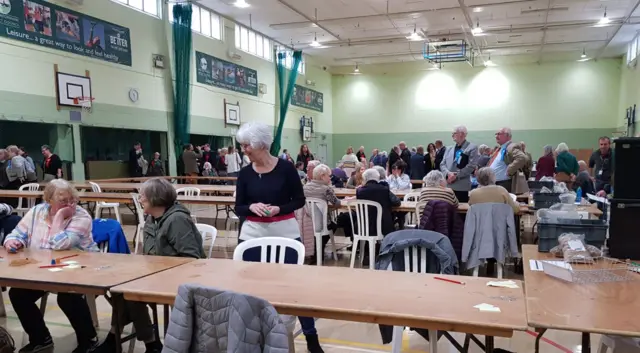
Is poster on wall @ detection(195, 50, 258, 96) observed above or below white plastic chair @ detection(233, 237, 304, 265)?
above

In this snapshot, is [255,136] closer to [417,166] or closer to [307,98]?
[417,166]

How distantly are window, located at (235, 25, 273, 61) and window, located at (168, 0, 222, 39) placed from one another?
0.98 meters

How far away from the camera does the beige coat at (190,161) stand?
11.0m

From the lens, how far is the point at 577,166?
7398 mm

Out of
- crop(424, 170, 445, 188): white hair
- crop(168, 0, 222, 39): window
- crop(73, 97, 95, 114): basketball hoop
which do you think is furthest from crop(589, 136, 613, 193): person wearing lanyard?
crop(168, 0, 222, 39): window

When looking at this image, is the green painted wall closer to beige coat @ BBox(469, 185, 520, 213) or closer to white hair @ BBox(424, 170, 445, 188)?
white hair @ BBox(424, 170, 445, 188)

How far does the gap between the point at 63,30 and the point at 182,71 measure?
2954 millimetres

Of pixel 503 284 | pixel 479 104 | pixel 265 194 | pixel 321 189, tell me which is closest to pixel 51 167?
pixel 321 189

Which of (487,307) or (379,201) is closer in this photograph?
(487,307)

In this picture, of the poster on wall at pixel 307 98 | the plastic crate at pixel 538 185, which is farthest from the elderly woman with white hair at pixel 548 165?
the poster on wall at pixel 307 98

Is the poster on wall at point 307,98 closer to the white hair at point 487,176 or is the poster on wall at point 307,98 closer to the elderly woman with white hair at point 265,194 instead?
the white hair at point 487,176

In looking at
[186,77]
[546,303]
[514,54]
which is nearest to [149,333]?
[546,303]

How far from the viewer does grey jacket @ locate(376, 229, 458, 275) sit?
2.40 metres

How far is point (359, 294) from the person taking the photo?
1866mm
